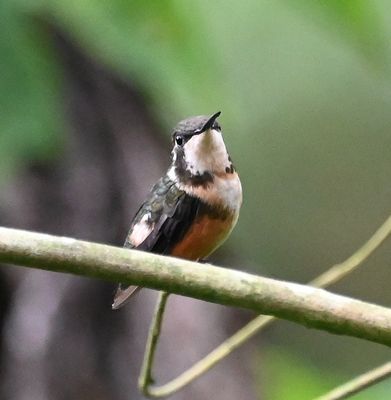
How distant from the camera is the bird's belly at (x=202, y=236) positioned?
1797 millimetres

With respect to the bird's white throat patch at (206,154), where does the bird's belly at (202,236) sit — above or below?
below

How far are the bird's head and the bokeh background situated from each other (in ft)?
0.14

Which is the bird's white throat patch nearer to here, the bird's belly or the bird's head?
the bird's head

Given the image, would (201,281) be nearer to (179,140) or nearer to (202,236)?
(202,236)

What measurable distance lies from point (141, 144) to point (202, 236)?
126cm

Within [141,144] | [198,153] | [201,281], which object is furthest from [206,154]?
[141,144]

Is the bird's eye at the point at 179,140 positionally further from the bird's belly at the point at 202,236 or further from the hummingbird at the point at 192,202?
the bird's belly at the point at 202,236

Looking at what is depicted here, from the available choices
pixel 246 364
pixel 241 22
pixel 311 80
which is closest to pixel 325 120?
pixel 311 80

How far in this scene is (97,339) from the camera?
2902mm

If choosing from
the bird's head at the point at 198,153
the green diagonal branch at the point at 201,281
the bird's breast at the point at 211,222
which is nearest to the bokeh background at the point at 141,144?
the bird's head at the point at 198,153

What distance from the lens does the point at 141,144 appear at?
3.04 m

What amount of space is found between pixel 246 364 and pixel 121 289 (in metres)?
1.34

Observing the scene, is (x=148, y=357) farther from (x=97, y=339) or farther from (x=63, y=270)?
(x=97, y=339)

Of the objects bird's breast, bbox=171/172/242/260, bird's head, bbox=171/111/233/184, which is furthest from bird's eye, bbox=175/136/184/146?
bird's breast, bbox=171/172/242/260
